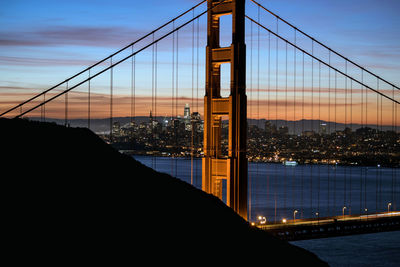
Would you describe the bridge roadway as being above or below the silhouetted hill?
below

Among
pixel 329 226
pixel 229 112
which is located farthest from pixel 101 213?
pixel 329 226

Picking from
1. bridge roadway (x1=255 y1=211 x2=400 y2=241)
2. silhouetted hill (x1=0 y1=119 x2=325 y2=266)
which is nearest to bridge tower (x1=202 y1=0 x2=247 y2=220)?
bridge roadway (x1=255 y1=211 x2=400 y2=241)

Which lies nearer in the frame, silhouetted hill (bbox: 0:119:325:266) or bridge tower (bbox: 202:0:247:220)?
silhouetted hill (bbox: 0:119:325:266)

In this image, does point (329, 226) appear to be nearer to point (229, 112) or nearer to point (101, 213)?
point (229, 112)

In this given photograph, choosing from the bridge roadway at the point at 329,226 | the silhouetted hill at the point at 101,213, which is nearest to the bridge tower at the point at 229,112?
the bridge roadway at the point at 329,226

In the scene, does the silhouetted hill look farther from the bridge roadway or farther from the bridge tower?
the bridge roadway

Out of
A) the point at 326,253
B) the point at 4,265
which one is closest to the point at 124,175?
the point at 4,265

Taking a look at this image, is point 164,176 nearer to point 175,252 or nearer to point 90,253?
point 175,252
